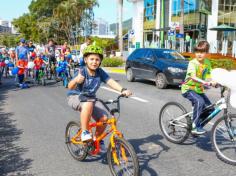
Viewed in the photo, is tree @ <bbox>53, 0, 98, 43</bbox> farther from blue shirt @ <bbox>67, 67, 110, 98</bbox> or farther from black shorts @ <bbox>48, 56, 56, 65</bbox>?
blue shirt @ <bbox>67, 67, 110, 98</bbox>

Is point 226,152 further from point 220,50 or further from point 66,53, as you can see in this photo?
point 220,50

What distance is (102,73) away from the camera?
4914mm

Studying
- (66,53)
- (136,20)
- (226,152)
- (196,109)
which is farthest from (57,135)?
(136,20)

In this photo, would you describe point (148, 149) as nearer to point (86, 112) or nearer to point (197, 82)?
point (197, 82)

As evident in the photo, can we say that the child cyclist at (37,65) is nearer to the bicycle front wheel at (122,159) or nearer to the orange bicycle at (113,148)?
the orange bicycle at (113,148)

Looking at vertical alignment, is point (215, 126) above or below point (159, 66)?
below

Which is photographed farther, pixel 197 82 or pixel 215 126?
pixel 197 82

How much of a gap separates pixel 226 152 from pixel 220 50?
23197 mm

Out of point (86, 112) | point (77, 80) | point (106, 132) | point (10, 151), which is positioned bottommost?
point (10, 151)

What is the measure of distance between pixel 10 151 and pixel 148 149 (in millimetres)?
2184

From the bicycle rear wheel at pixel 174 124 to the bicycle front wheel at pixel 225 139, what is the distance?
2.12 ft

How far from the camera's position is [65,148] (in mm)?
5934

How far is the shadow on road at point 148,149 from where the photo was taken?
4.93 meters

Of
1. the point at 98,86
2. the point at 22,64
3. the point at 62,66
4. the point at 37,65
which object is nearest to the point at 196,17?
the point at 37,65
